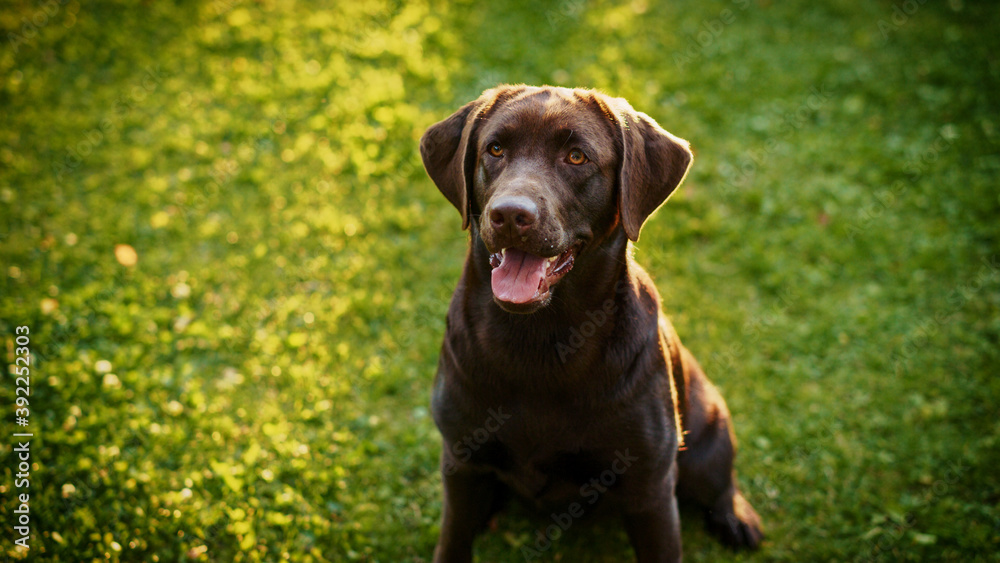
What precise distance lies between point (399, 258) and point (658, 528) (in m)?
3.18

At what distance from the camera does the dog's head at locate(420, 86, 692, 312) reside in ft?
8.08

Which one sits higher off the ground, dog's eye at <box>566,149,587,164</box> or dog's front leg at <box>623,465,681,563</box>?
dog's eye at <box>566,149,587,164</box>

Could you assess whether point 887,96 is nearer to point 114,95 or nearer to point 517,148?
point 517,148

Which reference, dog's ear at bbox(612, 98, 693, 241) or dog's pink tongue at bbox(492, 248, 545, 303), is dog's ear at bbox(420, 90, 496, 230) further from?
dog's ear at bbox(612, 98, 693, 241)

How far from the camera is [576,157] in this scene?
2.65 meters

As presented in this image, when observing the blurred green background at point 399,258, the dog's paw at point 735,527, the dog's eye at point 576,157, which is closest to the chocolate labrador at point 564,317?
the dog's eye at point 576,157

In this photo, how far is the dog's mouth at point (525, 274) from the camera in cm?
251

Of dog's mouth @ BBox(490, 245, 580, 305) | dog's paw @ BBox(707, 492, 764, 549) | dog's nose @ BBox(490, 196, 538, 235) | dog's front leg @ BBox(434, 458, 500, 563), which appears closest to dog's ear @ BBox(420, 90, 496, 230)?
dog's mouth @ BBox(490, 245, 580, 305)

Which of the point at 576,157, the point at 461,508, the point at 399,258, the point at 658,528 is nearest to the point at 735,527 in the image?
the point at 658,528

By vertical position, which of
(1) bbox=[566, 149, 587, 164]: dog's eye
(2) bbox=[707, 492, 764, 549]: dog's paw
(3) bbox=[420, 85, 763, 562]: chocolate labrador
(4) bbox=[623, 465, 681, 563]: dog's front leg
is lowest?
(2) bbox=[707, 492, 764, 549]: dog's paw

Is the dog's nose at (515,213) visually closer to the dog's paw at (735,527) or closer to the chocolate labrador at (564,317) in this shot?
the chocolate labrador at (564,317)

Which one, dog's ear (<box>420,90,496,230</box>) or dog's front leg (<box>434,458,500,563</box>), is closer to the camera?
dog's ear (<box>420,90,496,230</box>)

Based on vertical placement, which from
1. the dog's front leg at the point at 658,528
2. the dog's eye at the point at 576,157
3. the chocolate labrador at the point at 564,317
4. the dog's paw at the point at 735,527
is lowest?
the dog's paw at the point at 735,527

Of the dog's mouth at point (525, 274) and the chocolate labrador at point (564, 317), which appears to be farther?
the chocolate labrador at point (564, 317)
